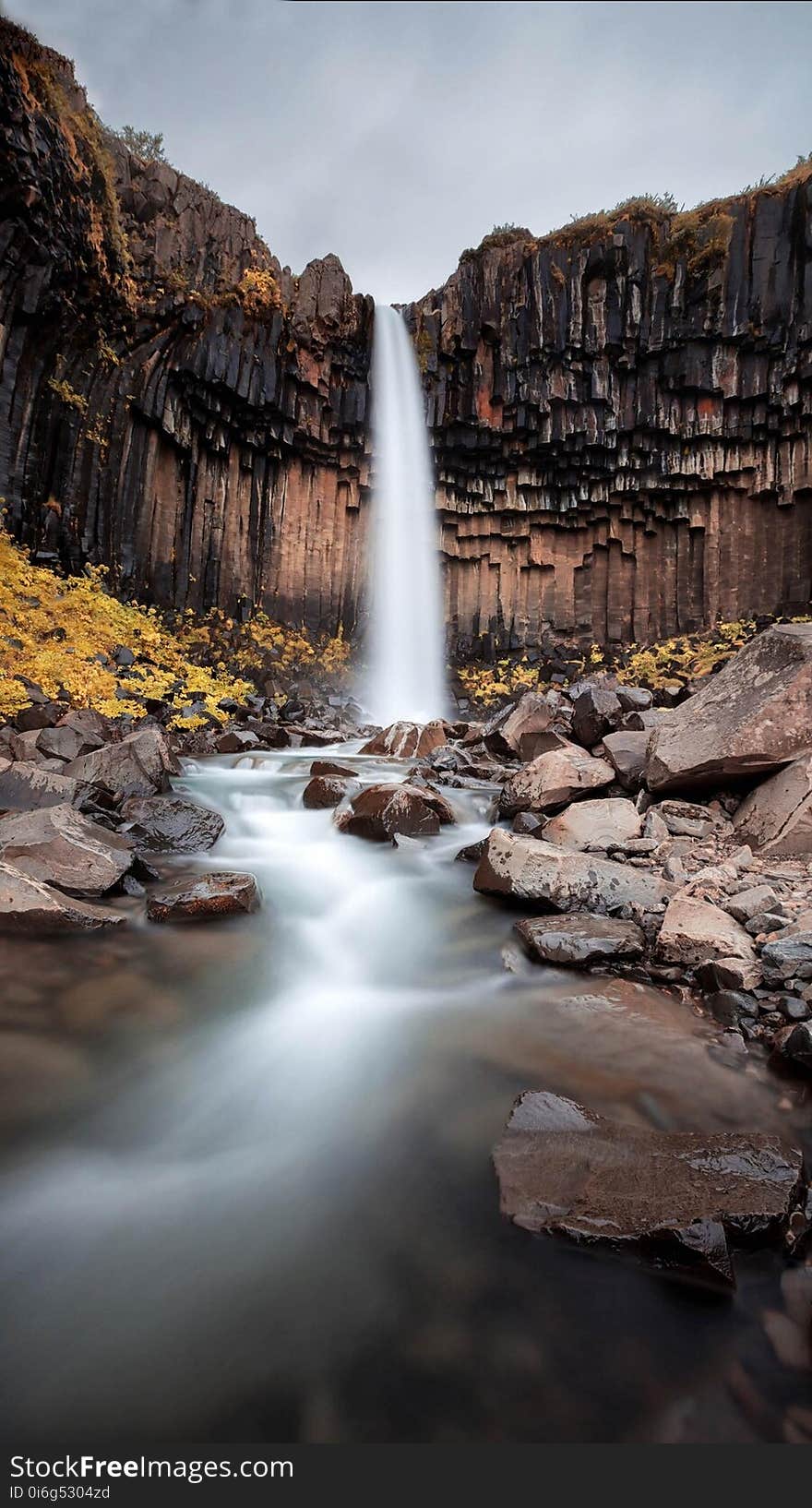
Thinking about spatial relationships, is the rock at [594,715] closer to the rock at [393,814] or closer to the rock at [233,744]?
the rock at [393,814]

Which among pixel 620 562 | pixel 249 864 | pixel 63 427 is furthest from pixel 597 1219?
pixel 620 562

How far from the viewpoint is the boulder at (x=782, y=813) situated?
4379mm

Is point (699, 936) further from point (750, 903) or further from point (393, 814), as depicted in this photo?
point (393, 814)

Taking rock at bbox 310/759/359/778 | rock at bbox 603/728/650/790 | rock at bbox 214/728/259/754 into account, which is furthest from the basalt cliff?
rock at bbox 603/728/650/790

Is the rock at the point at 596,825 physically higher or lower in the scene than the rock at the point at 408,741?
lower

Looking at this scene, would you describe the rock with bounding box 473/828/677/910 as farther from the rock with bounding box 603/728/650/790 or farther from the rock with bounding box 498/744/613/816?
the rock with bounding box 603/728/650/790

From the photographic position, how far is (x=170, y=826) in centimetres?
593

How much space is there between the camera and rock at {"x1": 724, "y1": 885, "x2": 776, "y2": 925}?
3.50 m

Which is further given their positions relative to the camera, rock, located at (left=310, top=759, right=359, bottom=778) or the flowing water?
rock, located at (left=310, top=759, right=359, bottom=778)

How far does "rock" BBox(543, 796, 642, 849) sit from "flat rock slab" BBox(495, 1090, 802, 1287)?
9.71ft

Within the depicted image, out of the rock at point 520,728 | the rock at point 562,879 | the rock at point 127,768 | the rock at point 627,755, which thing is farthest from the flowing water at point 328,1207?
the rock at point 520,728

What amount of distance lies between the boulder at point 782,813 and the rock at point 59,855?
194 inches

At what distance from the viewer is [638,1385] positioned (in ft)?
4.85

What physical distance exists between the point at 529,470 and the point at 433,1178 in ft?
72.7
